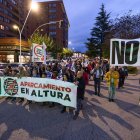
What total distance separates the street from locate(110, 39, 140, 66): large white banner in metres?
1.82

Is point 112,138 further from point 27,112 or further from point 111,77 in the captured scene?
point 111,77

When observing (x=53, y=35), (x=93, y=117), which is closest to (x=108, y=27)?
(x=93, y=117)

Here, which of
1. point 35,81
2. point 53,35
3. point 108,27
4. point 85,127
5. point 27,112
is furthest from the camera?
point 53,35

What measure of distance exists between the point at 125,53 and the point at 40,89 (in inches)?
143

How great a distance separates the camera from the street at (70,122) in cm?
678

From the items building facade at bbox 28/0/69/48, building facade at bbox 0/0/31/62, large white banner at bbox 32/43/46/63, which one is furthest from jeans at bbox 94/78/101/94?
building facade at bbox 28/0/69/48

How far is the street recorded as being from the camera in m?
6.78

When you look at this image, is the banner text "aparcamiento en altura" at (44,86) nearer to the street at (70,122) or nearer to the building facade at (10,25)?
the street at (70,122)

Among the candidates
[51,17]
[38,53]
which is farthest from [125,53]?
[51,17]

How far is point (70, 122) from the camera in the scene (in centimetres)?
805

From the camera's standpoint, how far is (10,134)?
22.5ft

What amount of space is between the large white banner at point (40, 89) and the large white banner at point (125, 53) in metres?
1.90

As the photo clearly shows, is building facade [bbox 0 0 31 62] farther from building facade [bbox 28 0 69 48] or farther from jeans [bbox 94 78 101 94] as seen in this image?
jeans [bbox 94 78 101 94]

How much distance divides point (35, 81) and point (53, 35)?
412ft
